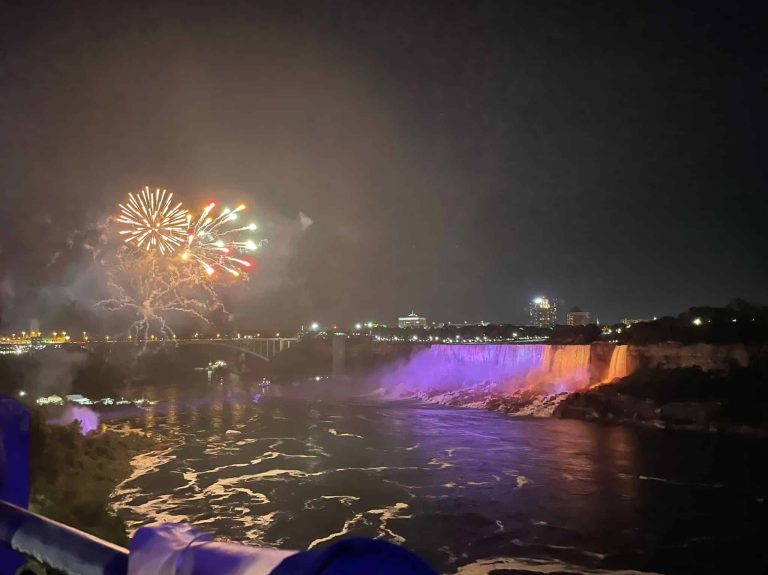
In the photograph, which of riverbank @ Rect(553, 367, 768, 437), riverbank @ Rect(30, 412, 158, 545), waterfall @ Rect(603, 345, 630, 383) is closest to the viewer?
riverbank @ Rect(30, 412, 158, 545)

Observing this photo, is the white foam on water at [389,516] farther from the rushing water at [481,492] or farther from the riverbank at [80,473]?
the riverbank at [80,473]

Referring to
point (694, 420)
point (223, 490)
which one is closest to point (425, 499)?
point (223, 490)

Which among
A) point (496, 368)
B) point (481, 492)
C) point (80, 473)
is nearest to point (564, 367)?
point (496, 368)

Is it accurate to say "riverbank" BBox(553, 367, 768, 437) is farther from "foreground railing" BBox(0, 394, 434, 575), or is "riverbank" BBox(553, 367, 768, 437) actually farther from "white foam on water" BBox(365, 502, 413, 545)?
"foreground railing" BBox(0, 394, 434, 575)

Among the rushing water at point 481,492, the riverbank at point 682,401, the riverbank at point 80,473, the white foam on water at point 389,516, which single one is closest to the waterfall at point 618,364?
the riverbank at point 682,401

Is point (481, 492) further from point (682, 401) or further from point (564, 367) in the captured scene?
point (564, 367)

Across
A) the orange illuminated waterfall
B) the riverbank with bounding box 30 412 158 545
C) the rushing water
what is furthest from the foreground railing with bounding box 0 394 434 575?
the orange illuminated waterfall
